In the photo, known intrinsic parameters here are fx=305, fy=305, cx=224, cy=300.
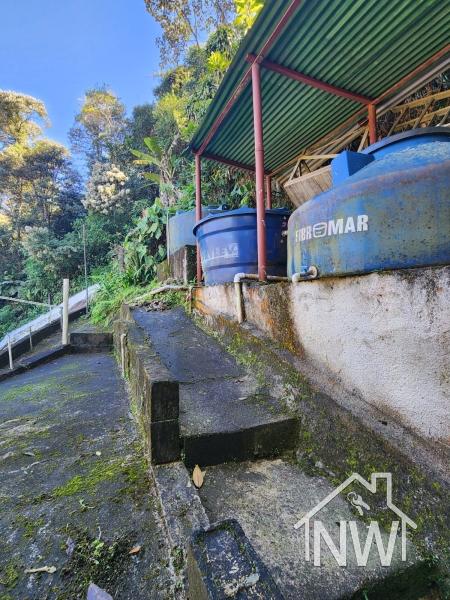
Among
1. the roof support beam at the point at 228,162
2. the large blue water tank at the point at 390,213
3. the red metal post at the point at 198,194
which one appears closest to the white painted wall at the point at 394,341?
the large blue water tank at the point at 390,213

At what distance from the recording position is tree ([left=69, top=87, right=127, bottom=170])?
59.1ft

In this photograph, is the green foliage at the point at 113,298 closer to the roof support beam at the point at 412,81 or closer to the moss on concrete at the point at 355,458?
the roof support beam at the point at 412,81

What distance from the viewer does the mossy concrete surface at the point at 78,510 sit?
1017mm

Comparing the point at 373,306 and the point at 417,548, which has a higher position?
the point at 373,306

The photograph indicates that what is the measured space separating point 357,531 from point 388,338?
754 millimetres

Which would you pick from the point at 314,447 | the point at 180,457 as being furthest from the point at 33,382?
the point at 314,447

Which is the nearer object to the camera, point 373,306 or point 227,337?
point 373,306

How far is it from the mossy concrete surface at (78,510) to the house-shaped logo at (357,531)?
537 millimetres

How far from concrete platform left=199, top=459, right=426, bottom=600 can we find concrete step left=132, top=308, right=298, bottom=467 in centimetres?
9

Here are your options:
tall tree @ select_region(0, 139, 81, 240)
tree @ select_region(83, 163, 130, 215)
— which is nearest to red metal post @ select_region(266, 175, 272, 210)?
tree @ select_region(83, 163, 130, 215)

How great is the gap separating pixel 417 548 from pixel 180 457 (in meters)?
1.01

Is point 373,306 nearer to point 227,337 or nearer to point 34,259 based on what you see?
point 227,337

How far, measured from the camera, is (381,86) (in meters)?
3.15

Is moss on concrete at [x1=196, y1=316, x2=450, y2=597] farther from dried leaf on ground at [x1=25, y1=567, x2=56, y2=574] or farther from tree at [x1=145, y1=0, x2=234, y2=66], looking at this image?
tree at [x1=145, y1=0, x2=234, y2=66]
